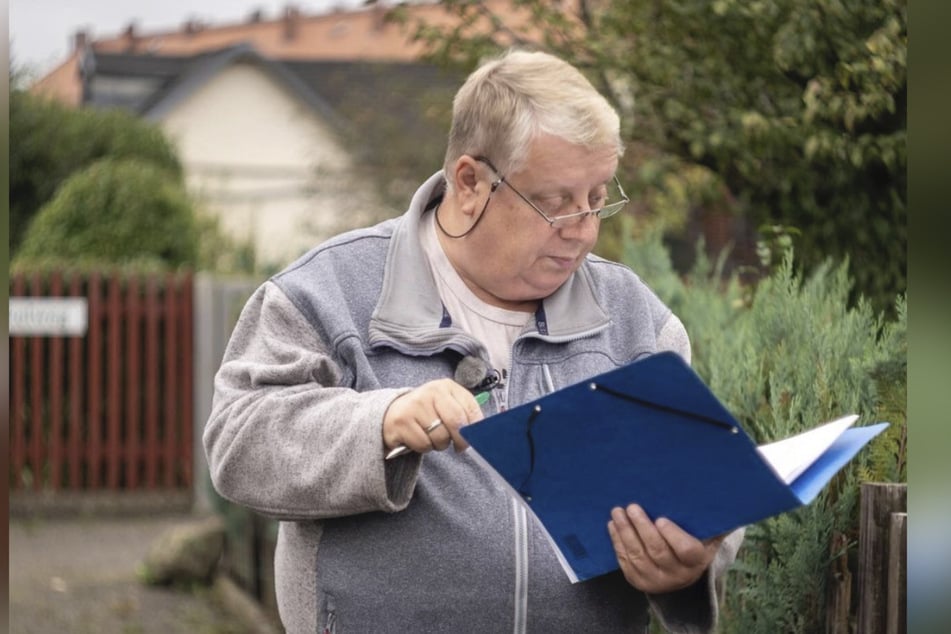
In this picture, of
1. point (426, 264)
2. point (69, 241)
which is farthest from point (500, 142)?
point (69, 241)

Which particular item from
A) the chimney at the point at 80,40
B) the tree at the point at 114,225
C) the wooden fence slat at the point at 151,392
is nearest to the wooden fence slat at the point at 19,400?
the wooden fence slat at the point at 151,392

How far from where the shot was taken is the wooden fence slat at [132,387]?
10570 millimetres

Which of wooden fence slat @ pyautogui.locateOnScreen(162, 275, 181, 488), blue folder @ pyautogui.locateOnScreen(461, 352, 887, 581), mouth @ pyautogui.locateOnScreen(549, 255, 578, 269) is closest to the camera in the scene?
blue folder @ pyautogui.locateOnScreen(461, 352, 887, 581)

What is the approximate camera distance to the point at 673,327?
2.38 meters

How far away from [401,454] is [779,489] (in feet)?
1.87

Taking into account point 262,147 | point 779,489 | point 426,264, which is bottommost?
point 262,147

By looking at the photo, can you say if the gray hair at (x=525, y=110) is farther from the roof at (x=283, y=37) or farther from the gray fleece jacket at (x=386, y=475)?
the roof at (x=283, y=37)

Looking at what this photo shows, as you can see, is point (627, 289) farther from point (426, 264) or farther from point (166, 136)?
point (166, 136)

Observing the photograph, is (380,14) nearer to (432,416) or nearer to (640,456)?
(432,416)

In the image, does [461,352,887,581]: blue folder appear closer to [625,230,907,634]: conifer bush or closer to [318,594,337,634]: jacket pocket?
[318,594,337,634]: jacket pocket

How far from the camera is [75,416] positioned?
10.5m

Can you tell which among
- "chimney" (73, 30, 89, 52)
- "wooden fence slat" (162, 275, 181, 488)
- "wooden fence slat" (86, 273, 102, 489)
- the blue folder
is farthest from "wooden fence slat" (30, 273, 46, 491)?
"chimney" (73, 30, 89, 52)

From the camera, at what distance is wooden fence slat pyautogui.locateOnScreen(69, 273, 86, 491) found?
10.5 metres

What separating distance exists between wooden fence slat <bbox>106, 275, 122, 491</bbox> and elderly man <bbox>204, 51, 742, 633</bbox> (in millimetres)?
8566
